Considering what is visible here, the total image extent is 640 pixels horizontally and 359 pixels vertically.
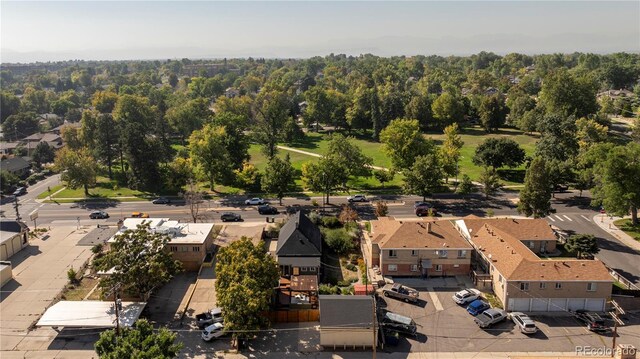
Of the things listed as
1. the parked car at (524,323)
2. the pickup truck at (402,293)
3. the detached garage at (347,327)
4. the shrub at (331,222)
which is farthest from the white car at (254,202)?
the parked car at (524,323)

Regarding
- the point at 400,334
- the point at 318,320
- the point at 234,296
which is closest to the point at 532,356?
the point at 400,334

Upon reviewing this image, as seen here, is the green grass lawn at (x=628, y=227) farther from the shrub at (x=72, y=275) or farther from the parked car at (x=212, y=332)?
the shrub at (x=72, y=275)

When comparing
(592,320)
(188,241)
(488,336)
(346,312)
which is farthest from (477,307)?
(188,241)

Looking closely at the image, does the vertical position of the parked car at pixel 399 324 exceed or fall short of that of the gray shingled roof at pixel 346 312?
it falls short

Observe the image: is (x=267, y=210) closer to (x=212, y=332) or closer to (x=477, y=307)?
(x=212, y=332)

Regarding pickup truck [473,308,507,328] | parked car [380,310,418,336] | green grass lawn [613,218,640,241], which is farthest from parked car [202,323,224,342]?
green grass lawn [613,218,640,241]

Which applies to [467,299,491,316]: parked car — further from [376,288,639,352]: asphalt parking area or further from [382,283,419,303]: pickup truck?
[382,283,419,303]: pickup truck
